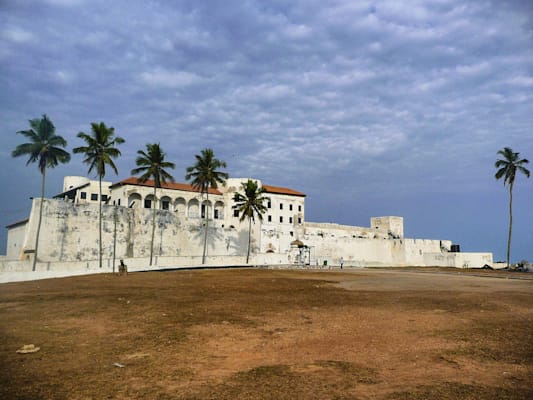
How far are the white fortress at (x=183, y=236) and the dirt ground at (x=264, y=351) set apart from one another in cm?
1791

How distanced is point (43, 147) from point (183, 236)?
21.5 m

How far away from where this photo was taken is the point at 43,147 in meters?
33.2

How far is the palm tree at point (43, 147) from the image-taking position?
32.8 meters

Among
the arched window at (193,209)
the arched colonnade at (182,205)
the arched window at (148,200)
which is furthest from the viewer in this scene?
the arched window at (193,209)

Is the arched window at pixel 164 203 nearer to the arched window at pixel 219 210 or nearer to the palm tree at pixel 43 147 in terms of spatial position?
the arched window at pixel 219 210

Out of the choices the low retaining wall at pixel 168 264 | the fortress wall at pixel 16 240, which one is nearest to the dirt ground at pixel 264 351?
the low retaining wall at pixel 168 264

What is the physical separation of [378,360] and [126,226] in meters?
41.2

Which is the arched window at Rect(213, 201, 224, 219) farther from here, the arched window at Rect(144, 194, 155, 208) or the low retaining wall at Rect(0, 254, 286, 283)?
the low retaining wall at Rect(0, 254, 286, 283)

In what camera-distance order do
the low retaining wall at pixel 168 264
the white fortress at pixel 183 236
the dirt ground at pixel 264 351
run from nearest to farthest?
1. the dirt ground at pixel 264 351
2. the low retaining wall at pixel 168 264
3. the white fortress at pixel 183 236

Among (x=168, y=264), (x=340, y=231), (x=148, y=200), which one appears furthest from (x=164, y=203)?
(x=340, y=231)

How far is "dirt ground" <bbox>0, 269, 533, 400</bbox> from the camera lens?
521cm

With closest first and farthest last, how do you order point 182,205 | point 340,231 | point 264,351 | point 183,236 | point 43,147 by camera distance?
point 264,351 → point 43,147 → point 183,236 → point 182,205 → point 340,231

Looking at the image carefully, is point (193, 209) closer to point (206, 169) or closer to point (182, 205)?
point (182, 205)

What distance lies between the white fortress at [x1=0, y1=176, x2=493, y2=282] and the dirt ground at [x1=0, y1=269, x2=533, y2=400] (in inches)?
705
